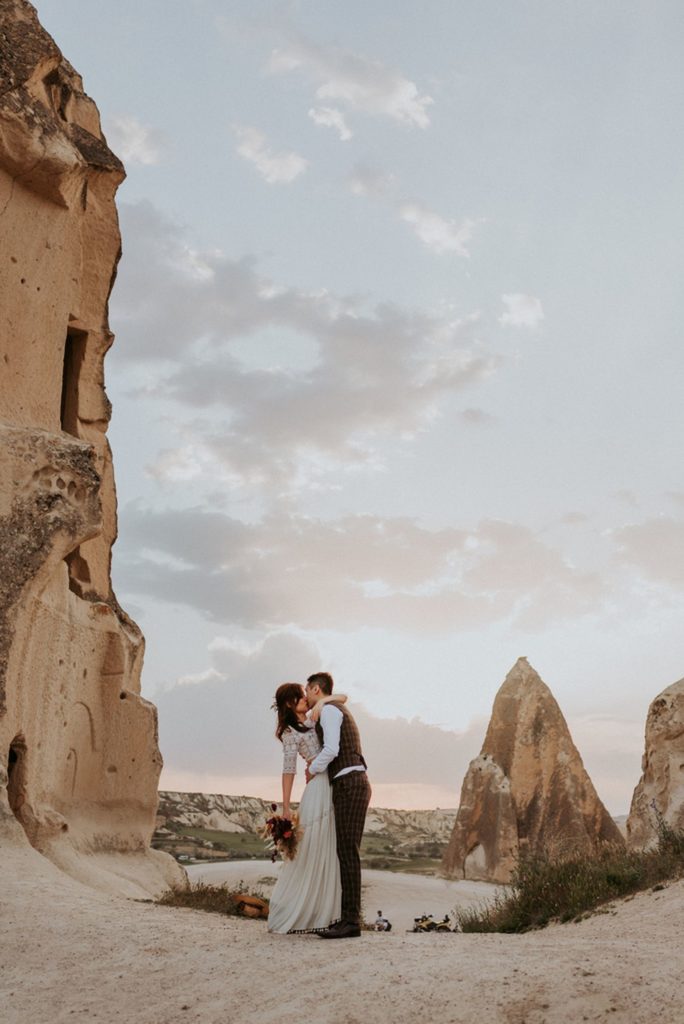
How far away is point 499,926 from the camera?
30.4 feet

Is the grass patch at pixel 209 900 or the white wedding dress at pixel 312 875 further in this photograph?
the grass patch at pixel 209 900

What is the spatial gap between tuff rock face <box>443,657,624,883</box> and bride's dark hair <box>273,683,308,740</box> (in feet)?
50.5

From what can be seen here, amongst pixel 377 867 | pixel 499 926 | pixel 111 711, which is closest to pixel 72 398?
pixel 111 711

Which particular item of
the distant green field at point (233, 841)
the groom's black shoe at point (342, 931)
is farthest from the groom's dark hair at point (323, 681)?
the distant green field at point (233, 841)

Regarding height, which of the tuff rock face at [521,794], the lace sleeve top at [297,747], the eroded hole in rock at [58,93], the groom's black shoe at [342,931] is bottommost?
the groom's black shoe at [342,931]

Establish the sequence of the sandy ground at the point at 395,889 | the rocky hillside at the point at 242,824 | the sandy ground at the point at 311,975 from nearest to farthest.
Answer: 1. the sandy ground at the point at 311,975
2. the sandy ground at the point at 395,889
3. the rocky hillside at the point at 242,824

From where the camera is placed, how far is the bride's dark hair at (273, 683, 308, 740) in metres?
6.88

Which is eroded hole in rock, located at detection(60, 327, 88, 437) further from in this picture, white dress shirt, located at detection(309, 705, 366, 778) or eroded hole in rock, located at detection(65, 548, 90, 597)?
white dress shirt, located at detection(309, 705, 366, 778)

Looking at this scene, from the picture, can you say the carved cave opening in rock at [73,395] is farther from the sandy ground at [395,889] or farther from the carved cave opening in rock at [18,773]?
the sandy ground at [395,889]

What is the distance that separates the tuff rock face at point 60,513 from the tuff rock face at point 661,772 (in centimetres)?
551

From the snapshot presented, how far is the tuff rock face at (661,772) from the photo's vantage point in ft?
37.3

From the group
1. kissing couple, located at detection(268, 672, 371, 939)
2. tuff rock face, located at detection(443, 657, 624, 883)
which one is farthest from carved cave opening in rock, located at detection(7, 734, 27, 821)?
tuff rock face, located at detection(443, 657, 624, 883)

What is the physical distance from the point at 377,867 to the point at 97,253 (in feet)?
53.9

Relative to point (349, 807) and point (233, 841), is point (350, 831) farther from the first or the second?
point (233, 841)
